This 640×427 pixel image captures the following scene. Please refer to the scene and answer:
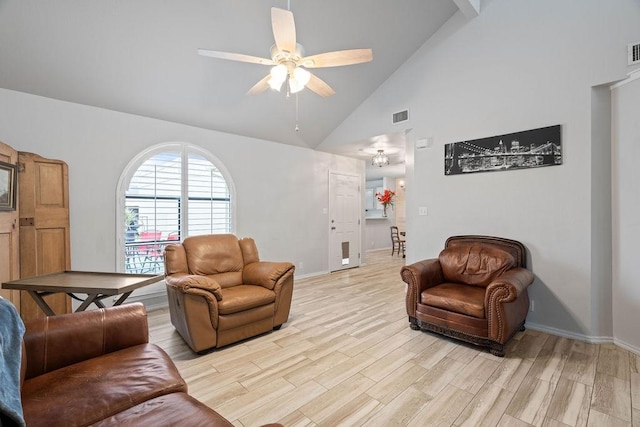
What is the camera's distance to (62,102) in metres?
3.13

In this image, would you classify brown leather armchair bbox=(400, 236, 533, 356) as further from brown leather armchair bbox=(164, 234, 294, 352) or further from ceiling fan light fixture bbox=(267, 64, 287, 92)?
ceiling fan light fixture bbox=(267, 64, 287, 92)

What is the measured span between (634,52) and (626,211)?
4.60ft

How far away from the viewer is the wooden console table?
1972mm

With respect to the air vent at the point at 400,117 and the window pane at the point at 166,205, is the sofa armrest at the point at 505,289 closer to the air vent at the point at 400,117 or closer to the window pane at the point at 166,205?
the air vent at the point at 400,117

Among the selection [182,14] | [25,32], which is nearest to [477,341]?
[182,14]

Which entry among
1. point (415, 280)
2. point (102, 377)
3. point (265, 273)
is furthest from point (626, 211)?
point (102, 377)

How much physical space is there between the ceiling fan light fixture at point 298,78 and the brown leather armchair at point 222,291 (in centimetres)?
180

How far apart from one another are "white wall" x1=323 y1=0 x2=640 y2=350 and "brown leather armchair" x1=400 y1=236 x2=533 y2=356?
296mm

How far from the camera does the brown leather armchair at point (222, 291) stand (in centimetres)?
247

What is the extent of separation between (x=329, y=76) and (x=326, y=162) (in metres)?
2.07

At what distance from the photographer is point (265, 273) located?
121 inches

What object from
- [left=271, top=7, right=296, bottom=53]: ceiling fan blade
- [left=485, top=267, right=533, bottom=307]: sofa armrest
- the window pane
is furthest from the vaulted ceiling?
[left=485, top=267, right=533, bottom=307]: sofa armrest

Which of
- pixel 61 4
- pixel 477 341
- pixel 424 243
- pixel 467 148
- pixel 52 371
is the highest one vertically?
pixel 61 4

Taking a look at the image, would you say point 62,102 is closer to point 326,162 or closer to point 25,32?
point 25,32
